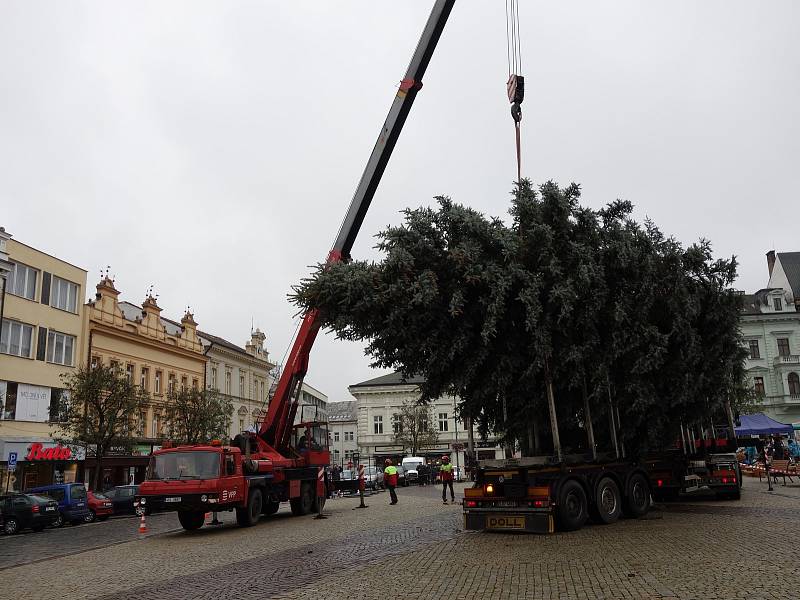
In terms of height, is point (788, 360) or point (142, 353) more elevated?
point (142, 353)

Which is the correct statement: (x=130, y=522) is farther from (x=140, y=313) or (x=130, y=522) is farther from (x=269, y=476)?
(x=140, y=313)

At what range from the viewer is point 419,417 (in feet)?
222

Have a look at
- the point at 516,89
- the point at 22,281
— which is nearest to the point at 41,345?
the point at 22,281

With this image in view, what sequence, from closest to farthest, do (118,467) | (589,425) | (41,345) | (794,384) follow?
(589,425), (41,345), (118,467), (794,384)

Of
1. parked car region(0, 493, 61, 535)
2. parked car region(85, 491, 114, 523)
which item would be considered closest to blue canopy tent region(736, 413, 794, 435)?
parked car region(85, 491, 114, 523)

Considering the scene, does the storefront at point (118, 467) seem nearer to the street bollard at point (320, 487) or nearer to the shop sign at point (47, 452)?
the shop sign at point (47, 452)

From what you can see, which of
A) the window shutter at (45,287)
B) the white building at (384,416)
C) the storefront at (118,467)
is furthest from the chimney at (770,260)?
the window shutter at (45,287)

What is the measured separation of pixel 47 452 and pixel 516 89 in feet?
98.1

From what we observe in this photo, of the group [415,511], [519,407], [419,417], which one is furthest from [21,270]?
[419,417]

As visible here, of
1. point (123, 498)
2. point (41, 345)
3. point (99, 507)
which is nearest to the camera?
point (99, 507)

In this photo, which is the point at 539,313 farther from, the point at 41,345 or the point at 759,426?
the point at 41,345

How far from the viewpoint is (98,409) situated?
33.0 m

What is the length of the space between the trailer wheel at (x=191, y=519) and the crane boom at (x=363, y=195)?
3.11m

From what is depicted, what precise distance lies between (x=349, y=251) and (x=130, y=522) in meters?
13.9
